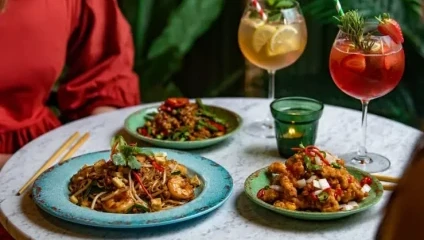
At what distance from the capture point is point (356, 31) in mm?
1334

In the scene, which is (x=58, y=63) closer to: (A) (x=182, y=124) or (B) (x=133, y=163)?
(A) (x=182, y=124)

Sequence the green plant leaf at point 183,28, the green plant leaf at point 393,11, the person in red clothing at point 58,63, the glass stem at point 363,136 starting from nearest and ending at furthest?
the glass stem at point 363,136, the person in red clothing at point 58,63, the green plant leaf at point 393,11, the green plant leaf at point 183,28

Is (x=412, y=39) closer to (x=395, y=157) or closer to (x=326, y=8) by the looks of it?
(x=326, y=8)

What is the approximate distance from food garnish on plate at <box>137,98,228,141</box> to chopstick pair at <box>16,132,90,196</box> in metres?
0.11

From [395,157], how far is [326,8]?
945mm

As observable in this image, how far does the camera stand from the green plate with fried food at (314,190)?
117cm

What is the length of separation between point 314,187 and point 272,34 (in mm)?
487

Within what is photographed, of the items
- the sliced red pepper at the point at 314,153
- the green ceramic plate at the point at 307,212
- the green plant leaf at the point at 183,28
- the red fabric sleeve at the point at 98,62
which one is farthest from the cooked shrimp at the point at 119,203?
the green plant leaf at the point at 183,28

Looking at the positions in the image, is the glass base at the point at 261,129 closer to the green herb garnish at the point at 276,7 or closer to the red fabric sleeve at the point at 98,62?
the green herb garnish at the point at 276,7

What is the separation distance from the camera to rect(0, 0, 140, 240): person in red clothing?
1729 millimetres

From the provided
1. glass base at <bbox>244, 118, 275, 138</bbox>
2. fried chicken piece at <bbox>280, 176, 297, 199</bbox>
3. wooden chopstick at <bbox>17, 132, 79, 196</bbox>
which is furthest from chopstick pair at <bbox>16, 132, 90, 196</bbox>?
fried chicken piece at <bbox>280, 176, 297, 199</bbox>

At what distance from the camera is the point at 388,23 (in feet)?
4.38

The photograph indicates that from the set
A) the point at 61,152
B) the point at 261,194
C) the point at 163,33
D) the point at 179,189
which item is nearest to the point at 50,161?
the point at 61,152

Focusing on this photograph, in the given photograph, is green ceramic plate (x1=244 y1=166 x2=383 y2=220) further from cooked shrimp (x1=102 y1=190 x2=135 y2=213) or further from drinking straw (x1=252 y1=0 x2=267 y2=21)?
drinking straw (x1=252 y1=0 x2=267 y2=21)
